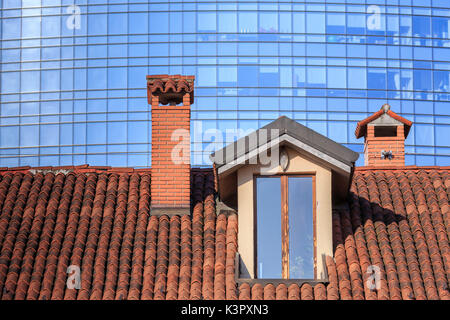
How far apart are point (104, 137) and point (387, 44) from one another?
29974mm

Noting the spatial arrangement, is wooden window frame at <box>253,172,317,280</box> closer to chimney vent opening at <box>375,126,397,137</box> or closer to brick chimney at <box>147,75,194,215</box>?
brick chimney at <box>147,75,194,215</box>

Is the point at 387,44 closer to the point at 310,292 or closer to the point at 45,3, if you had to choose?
the point at 45,3

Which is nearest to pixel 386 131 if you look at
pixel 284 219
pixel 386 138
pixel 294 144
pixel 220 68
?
pixel 386 138

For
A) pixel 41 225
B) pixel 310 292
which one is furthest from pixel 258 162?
pixel 41 225

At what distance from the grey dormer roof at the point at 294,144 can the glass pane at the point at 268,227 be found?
2.28ft

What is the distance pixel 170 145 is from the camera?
20.7m

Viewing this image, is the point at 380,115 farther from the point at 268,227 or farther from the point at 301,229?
the point at 268,227

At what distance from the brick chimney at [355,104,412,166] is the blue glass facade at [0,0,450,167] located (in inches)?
2801

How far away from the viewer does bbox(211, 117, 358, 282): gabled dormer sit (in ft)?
61.8

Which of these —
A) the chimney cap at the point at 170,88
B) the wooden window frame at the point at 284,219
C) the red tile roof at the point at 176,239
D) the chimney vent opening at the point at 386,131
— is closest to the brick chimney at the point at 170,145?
the chimney cap at the point at 170,88

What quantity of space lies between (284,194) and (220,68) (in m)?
79.0

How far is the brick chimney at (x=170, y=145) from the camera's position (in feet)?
66.7

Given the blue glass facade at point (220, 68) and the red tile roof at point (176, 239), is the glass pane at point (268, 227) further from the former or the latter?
the blue glass facade at point (220, 68)
